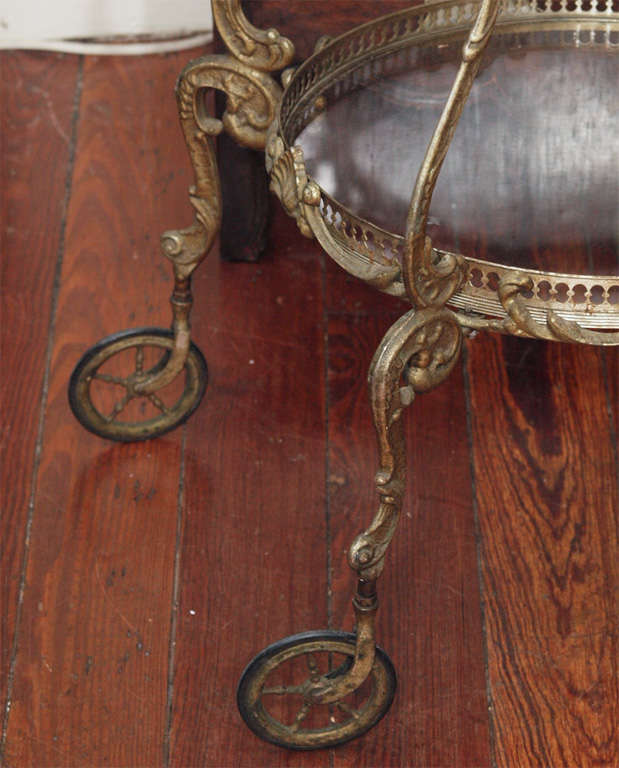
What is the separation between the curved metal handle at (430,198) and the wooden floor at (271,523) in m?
0.44

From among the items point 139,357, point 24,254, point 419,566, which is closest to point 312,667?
point 419,566

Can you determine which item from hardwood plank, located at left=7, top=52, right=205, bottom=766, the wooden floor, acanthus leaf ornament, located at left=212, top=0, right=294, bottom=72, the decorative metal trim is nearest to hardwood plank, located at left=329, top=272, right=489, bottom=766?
the wooden floor

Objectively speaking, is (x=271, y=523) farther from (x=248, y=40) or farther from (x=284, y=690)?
(x=248, y=40)

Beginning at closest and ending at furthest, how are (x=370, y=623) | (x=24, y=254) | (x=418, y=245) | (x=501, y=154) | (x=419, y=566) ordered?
(x=418, y=245) → (x=370, y=623) → (x=501, y=154) → (x=419, y=566) → (x=24, y=254)

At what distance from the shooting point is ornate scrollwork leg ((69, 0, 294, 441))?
4.71ft

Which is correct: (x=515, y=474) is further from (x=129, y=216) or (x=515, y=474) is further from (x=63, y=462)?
(x=129, y=216)

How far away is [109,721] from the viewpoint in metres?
1.45

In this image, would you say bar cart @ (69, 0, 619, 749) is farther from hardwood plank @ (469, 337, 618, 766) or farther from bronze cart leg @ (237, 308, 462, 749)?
hardwood plank @ (469, 337, 618, 766)

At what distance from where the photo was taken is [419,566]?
5.20ft

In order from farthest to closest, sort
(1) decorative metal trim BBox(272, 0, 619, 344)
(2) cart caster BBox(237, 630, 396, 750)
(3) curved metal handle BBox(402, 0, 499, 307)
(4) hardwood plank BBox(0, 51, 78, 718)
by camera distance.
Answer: (4) hardwood plank BBox(0, 51, 78, 718)
(2) cart caster BBox(237, 630, 396, 750)
(1) decorative metal trim BBox(272, 0, 619, 344)
(3) curved metal handle BBox(402, 0, 499, 307)

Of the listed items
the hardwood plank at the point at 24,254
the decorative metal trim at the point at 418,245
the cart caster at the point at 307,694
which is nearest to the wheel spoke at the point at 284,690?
the cart caster at the point at 307,694

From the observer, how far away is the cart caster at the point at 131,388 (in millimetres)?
1646

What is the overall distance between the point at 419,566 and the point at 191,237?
45 cm

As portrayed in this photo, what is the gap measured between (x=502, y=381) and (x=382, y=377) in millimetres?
559
